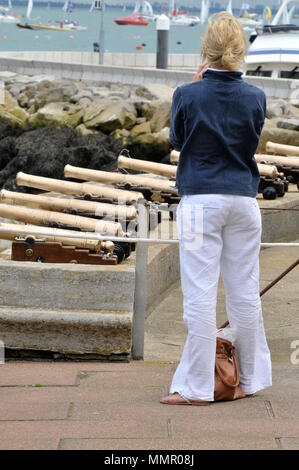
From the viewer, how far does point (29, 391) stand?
4.52m

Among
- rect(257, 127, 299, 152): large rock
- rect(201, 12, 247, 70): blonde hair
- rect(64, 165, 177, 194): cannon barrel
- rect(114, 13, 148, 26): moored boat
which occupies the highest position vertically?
rect(201, 12, 247, 70): blonde hair

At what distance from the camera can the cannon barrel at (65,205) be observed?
7.32 m

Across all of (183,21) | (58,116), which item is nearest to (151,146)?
(58,116)

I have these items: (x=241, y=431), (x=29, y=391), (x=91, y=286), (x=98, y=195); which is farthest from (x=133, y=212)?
(x=241, y=431)

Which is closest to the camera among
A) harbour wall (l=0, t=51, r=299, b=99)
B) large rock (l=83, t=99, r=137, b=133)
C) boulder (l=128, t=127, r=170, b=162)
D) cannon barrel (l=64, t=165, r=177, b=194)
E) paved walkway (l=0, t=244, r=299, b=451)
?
paved walkway (l=0, t=244, r=299, b=451)

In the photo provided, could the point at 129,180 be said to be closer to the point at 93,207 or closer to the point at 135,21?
the point at 93,207

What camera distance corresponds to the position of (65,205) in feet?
24.6

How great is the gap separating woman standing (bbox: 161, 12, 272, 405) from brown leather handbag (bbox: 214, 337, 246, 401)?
74 mm

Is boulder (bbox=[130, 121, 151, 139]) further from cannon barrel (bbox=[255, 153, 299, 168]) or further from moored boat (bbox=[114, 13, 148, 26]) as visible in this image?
moored boat (bbox=[114, 13, 148, 26])

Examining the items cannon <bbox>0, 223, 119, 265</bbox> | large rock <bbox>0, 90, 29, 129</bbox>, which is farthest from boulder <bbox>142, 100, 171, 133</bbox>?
cannon <bbox>0, 223, 119, 265</bbox>

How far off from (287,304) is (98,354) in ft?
8.34

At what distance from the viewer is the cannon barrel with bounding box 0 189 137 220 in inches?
288

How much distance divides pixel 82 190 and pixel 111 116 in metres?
9.21

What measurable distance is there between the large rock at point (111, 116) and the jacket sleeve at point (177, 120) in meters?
13.0
